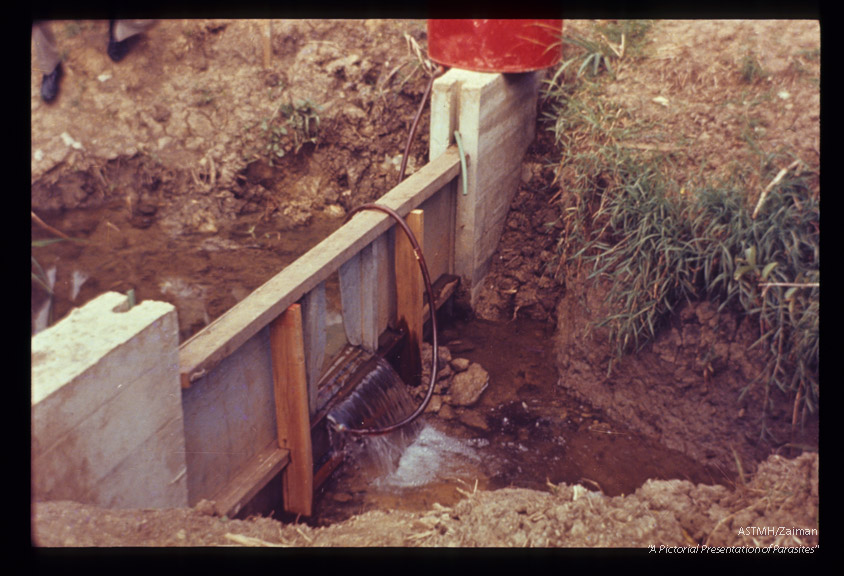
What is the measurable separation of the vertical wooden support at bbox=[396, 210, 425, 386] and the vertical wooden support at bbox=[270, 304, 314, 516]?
3.99 ft

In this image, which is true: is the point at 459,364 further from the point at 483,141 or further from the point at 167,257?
the point at 167,257

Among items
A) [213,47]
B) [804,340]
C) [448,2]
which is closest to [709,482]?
[804,340]

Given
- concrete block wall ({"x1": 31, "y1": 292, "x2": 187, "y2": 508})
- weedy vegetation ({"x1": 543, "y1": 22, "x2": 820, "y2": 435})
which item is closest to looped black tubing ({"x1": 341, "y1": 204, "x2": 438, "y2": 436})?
weedy vegetation ({"x1": 543, "y1": 22, "x2": 820, "y2": 435})

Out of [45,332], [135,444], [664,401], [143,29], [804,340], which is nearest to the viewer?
[45,332]

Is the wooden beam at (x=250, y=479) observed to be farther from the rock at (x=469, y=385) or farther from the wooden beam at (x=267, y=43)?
the wooden beam at (x=267, y=43)

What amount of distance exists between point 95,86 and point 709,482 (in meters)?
5.85

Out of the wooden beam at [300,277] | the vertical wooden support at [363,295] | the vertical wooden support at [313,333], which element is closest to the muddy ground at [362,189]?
the wooden beam at [300,277]

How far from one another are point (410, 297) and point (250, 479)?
1.78 meters

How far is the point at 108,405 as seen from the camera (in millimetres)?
2594

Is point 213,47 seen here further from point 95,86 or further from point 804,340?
point 804,340

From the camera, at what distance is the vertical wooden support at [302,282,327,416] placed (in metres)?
4.04

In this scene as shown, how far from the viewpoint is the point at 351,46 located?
6.60 metres

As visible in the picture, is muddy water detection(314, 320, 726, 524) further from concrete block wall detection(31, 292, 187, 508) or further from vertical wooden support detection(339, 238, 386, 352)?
concrete block wall detection(31, 292, 187, 508)

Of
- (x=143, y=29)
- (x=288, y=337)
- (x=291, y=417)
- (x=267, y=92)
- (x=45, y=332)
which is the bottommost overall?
(x=291, y=417)
